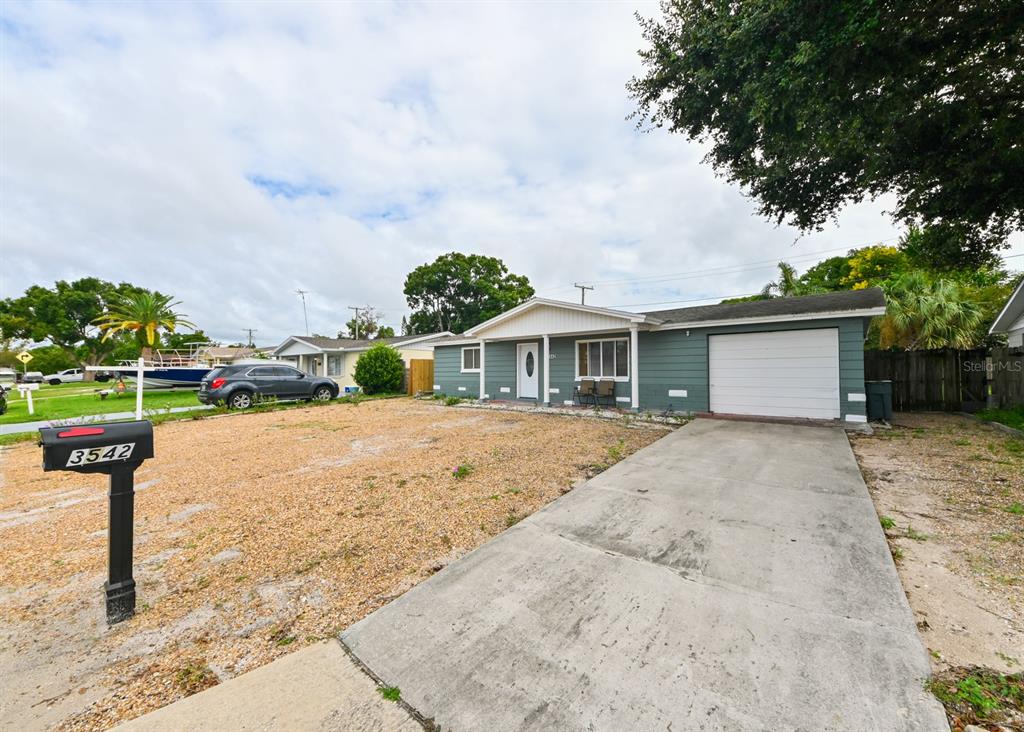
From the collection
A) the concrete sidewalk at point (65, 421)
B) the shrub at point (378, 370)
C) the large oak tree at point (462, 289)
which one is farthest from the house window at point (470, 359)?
the large oak tree at point (462, 289)

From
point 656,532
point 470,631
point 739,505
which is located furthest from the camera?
point 739,505

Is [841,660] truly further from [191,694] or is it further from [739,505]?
[191,694]

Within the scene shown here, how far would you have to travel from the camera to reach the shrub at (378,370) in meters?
17.3

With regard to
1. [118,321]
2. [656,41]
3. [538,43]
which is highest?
[538,43]

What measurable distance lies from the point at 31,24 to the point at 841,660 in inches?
474

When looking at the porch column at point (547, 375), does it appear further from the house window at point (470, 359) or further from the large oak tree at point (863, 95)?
the large oak tree at point (863, 95)

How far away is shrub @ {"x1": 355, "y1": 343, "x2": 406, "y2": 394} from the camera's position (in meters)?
17.3

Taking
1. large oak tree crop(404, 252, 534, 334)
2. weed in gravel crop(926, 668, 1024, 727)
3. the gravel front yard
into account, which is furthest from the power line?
weed in gravel crop(926, 668, 1024, 727)

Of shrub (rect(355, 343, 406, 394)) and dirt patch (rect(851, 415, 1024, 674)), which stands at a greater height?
shrub (rect(355, 343, 406, 394))

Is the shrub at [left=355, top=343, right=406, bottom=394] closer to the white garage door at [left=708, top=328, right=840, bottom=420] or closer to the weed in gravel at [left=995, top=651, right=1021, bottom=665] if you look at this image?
the white garage door at [left=708, top=328, right=840, bottom=420]

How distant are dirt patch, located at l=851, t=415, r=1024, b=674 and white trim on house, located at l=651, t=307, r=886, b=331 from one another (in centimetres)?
280

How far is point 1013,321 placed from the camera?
10359mm

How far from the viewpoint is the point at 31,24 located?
6.11 m

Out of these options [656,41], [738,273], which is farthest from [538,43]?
[738,273]
